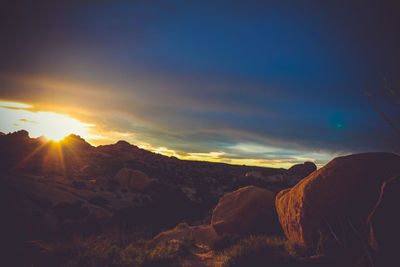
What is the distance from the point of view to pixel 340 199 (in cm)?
615

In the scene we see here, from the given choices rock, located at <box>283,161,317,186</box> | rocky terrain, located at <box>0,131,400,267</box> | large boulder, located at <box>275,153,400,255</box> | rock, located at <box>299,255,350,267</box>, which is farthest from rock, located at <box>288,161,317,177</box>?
rock, located at <box>299,255,350,267</box>

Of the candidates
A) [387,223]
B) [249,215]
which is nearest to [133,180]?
[249,215]

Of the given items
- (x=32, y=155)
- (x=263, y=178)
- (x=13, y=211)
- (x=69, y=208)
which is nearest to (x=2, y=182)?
(x=13, y=211)

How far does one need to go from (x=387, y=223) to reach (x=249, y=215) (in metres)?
7.73

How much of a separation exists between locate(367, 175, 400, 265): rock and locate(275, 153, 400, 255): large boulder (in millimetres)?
1095

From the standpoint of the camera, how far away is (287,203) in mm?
8141

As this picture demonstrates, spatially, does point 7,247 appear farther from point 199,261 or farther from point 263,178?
point 263,178

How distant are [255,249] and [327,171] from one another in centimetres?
360

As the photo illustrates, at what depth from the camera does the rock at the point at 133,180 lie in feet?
105

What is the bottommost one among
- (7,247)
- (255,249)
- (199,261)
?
(199,261)

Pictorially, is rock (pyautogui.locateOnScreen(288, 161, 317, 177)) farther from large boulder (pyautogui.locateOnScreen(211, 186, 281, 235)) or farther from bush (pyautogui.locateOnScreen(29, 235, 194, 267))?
bush (pyautogui.locateOnScreen(29, 235, 194, 267))

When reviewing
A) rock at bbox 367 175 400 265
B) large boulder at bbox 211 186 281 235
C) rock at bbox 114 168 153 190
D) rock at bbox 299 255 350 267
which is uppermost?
rock at bbox 367 175 400 265

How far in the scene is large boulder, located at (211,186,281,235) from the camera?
11.2 m

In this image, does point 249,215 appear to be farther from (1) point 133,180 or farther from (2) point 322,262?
(1) point 133,180
